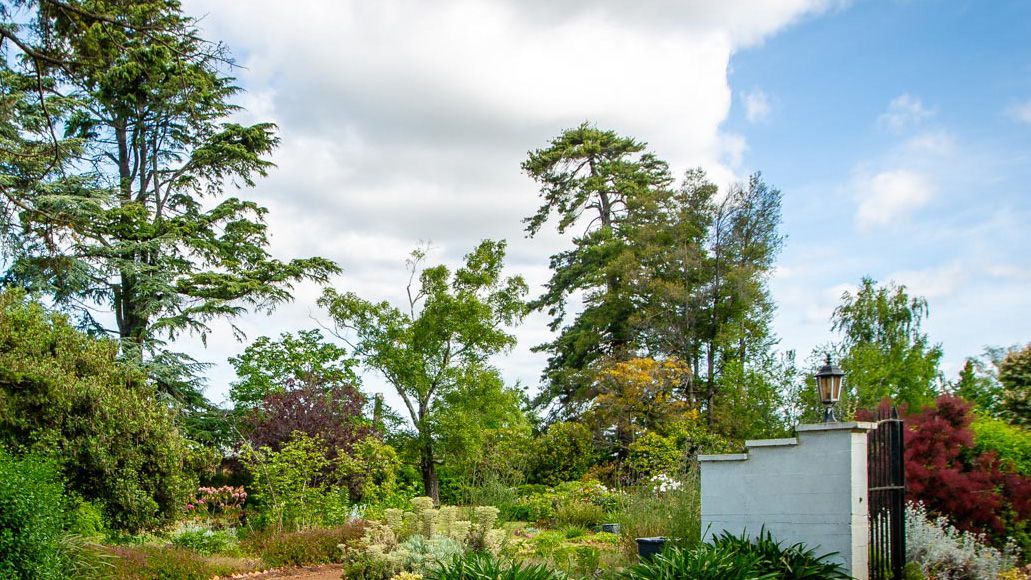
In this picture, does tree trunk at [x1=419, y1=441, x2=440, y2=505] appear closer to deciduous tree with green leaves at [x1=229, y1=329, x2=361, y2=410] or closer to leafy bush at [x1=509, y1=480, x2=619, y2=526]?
deciduous tree with green leaves at [x1=229, y1=329, x2=361, y2=410]

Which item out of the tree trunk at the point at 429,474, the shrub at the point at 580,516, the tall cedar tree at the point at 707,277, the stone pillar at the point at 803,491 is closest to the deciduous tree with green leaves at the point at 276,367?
the tree trunk at the point at 429,474

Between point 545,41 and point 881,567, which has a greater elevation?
point 545,41

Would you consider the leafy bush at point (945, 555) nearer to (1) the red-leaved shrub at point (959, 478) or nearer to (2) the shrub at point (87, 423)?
(1) the red-leaved shrub at point (959, 478)

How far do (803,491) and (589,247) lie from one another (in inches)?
724

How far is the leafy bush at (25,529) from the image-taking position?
682cm

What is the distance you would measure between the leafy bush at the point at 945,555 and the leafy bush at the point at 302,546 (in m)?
6.60

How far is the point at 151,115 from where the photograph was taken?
20.0 meters

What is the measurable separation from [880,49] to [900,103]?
0.71 meters

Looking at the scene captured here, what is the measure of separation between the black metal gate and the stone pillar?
0.55 ft

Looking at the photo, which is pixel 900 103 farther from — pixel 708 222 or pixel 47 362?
pixel 708 222

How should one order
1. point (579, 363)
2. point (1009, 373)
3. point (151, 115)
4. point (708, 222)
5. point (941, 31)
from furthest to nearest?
point (579, 363) < point (708, 222) < point (151, 115) < point (1009, 373) < point (941, 31)

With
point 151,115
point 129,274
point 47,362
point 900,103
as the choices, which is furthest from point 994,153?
point 151,115

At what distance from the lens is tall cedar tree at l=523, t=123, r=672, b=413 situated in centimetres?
2441

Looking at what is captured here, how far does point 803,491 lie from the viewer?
6867mm
